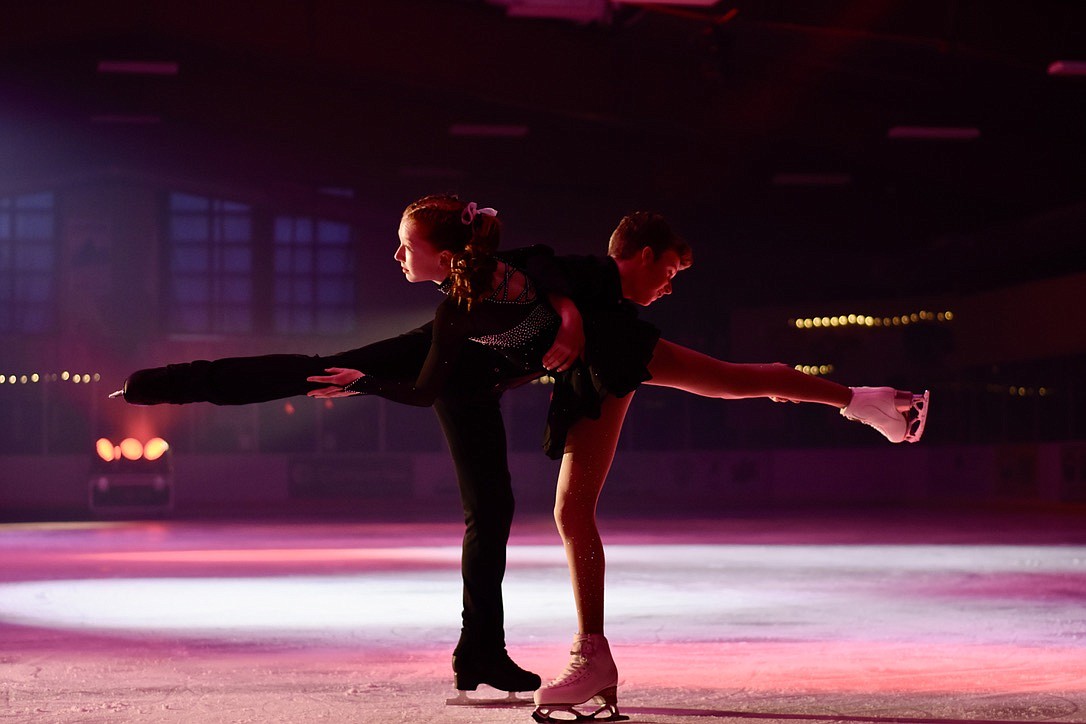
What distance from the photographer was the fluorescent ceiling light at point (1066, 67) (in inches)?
507

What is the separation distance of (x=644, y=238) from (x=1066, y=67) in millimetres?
10100

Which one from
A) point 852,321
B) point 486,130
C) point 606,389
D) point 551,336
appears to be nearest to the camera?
point 551,336

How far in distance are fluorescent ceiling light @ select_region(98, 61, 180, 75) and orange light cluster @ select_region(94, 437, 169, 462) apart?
7.14 meters

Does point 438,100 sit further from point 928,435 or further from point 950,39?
point 928,435

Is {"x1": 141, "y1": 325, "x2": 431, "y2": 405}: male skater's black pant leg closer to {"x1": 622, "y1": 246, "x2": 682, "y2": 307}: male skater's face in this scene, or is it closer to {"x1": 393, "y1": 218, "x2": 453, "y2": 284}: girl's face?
{"x1": 393, "y1": 218, "x2": 453, "y2": 284}: girl's face

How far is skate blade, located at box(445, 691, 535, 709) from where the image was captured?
4.07m

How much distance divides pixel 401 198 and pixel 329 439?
4764mm

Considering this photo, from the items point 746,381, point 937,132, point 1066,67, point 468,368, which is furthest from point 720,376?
point 937,132

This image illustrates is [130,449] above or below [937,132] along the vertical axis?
below

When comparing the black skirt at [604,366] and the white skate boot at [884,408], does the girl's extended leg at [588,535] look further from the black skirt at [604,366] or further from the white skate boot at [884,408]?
the white skate boot at [884,408]

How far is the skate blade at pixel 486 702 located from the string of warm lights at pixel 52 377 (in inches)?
797

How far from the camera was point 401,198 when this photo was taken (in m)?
21.3

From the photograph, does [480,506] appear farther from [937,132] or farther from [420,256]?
[937,132]

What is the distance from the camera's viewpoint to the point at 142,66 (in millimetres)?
15000
